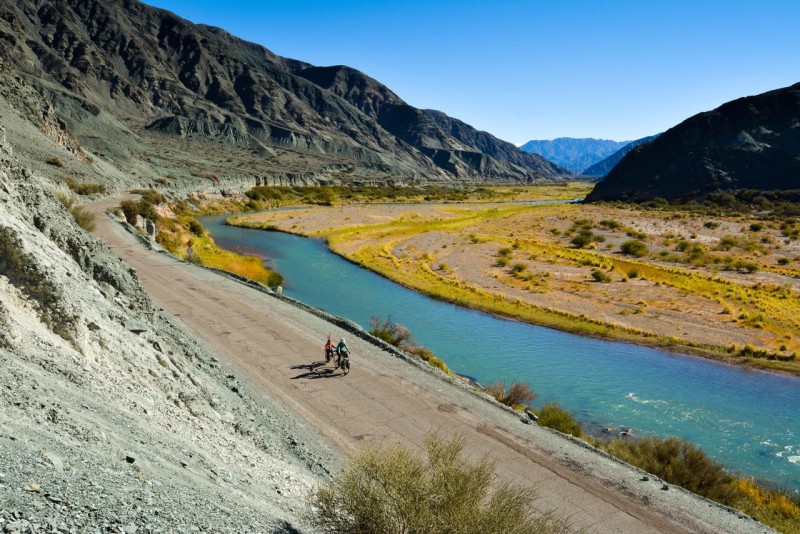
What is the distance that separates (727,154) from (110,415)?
487ft

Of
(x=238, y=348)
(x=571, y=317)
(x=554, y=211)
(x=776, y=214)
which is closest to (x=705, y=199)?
(x=776, y=214)

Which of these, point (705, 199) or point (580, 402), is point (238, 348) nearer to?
point (580, 402)

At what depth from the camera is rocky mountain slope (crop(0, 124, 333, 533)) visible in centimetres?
554

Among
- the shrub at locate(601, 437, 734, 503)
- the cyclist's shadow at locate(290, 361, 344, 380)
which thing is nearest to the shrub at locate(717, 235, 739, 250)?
the shrub at locate(601, 437, 734, 503)

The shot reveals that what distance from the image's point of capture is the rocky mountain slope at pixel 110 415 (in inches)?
218

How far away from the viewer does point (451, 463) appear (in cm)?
802

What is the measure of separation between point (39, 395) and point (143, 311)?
8.04 metres

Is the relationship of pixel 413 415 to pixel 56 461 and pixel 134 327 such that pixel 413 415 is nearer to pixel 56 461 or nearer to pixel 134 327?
pixel 134 327

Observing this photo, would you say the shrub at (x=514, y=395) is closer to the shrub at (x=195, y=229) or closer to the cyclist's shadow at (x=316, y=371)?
the cyclist's shadow at (x=316, y=371)

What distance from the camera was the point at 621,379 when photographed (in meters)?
24.6

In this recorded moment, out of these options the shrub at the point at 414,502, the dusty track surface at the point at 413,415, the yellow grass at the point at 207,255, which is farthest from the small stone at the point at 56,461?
the yellow grass at the point at 207,255

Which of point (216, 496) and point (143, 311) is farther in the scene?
point (143, 311)

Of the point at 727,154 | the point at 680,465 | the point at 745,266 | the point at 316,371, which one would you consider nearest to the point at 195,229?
the point at 316,371

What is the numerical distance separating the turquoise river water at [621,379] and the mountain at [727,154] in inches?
4273
